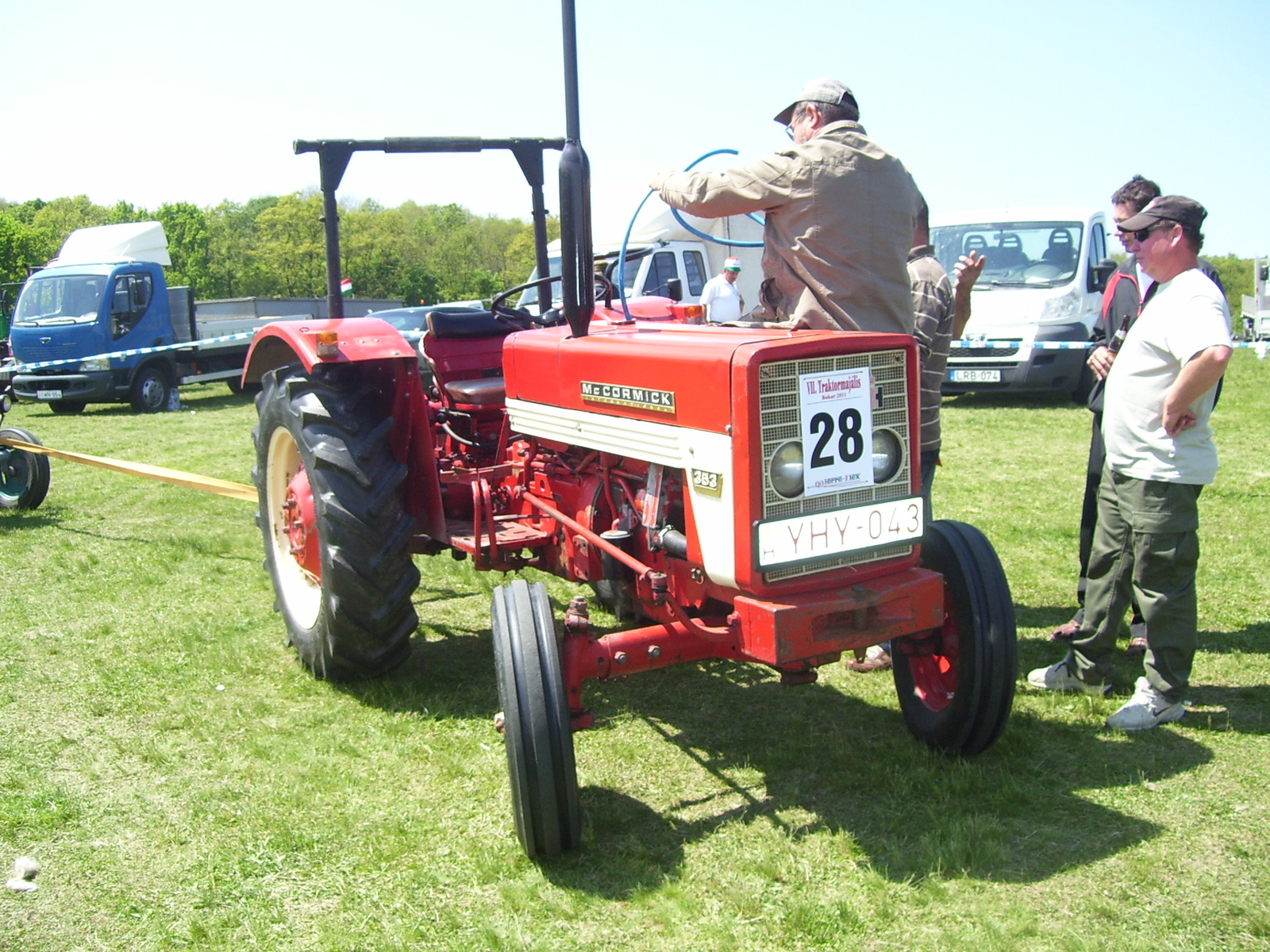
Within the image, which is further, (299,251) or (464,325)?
(299,251)

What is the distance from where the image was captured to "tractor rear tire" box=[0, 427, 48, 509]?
715cm

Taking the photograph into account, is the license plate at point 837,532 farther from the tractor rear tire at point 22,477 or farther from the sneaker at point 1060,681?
the tractor rear tire at point 22,477

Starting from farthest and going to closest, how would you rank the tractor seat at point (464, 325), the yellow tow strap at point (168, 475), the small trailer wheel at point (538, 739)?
1. the yellow tow strap at point (168, 475)
2. the tractor seat at point (464, 325)
3. the small trailer wheel at point (538, 739)

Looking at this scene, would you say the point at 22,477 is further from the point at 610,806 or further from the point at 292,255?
the point at 292,255

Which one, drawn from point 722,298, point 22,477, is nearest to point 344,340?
point 22,477

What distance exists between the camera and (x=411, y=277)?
42281mm

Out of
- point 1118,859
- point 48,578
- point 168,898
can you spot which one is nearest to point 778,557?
point 1118,859

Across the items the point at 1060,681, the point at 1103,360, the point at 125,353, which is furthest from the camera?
the point at 125,353

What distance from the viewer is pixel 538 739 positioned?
2.76m

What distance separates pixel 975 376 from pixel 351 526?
9694mm

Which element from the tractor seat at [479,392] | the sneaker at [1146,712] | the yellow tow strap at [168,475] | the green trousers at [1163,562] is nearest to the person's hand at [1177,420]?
the green trousers at [1163,562]

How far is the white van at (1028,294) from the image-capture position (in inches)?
469

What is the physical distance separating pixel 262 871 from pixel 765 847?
4.41 feet

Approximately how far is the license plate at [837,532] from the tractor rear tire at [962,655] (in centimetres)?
40
